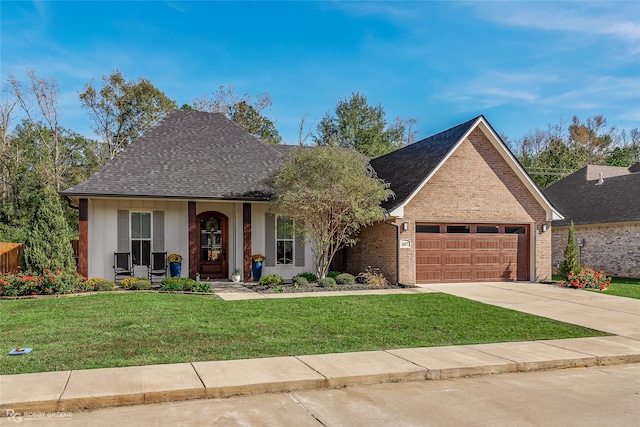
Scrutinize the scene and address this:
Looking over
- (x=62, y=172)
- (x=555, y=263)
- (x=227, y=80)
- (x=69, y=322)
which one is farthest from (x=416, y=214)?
(x=62, y=172)

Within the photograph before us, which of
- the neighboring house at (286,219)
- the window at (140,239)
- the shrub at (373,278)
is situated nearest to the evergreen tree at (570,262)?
the neighboring house at (286,219)

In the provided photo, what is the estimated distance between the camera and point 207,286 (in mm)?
14570

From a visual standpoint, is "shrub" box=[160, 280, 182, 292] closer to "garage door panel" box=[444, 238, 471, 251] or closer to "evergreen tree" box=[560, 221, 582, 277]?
"garage door panel" box=[444, 238, 471, 251]

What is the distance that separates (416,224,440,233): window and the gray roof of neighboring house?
10043mm

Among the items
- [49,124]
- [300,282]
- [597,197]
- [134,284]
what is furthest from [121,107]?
[597,197]

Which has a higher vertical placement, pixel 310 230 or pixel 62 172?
pixel 62 172

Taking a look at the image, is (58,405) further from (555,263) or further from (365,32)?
(555,263)

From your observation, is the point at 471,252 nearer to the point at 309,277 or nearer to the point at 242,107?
the point at 309,277

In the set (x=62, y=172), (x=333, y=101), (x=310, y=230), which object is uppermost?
(x=333, y=101)

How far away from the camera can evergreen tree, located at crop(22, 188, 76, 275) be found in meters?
14.4

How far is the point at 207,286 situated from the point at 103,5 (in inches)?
348

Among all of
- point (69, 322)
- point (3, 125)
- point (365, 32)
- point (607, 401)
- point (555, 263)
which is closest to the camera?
point (607, 401)

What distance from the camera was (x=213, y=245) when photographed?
60.3 ft

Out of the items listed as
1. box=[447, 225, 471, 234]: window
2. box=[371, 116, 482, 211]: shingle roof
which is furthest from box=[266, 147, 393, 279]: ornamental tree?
box=[447, 225, 471, 234]: window
